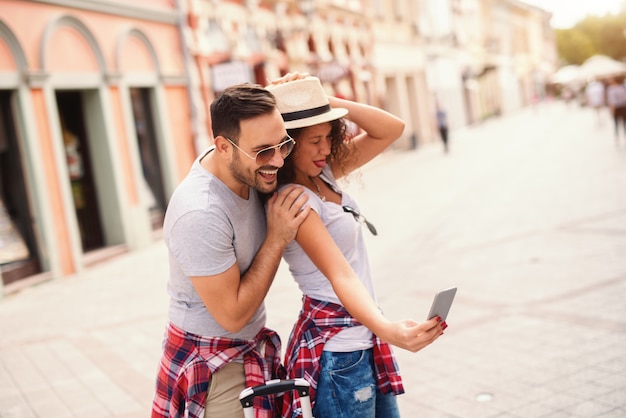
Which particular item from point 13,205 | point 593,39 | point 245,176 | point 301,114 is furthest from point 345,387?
point 593,39

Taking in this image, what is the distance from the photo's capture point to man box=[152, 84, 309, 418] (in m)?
2.28

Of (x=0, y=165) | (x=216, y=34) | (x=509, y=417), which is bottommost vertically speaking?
(x=509, y=417)

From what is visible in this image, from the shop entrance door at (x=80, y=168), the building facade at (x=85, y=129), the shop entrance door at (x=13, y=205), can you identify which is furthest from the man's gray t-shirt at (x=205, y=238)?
the shop entrance door at (x=80, y=168)

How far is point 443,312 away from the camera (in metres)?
2.11

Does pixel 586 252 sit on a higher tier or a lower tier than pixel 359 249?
lower

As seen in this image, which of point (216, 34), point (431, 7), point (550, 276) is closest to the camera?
point (550, 276)

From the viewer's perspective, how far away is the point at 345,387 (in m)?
2.51

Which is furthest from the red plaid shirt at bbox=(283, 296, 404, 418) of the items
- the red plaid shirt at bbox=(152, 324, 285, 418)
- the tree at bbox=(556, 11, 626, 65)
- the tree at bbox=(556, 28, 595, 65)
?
the tree at bbox=(556, 28, 595, 65)

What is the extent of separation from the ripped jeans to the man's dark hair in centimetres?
87

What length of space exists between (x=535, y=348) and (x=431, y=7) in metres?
34.3

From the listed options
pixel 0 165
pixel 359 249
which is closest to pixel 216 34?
pixel 0 165

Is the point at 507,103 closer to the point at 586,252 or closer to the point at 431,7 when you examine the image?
the point at 431,7

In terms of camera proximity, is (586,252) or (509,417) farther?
(586,252)

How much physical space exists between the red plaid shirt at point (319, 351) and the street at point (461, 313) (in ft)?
2.82
